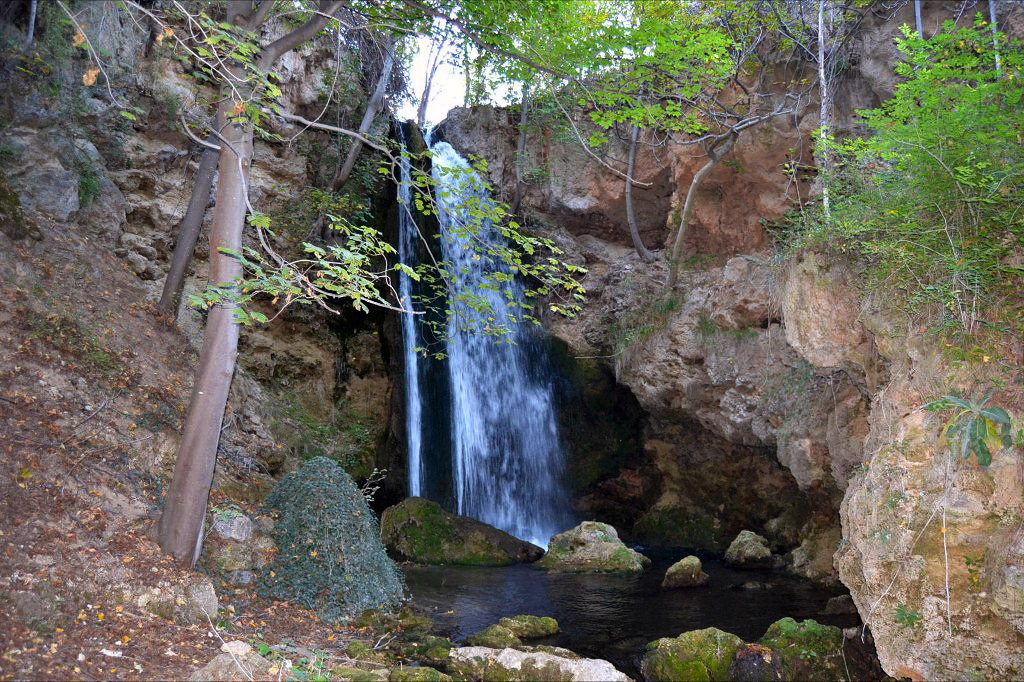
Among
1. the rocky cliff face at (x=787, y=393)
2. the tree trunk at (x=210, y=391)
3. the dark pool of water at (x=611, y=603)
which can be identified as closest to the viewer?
the rocky cliff face at (x=787, y=393)

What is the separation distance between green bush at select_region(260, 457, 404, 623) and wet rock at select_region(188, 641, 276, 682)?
254 centimetres

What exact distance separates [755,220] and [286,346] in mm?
11208

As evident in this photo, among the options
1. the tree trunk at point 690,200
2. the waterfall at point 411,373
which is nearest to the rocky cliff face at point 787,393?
the tree trunk at point 690,200

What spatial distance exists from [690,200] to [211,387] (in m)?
10.7

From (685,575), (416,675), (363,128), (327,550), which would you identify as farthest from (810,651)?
(363,128)

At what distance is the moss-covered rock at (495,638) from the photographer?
24.6 feet

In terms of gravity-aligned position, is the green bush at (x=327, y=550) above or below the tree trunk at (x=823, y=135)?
below

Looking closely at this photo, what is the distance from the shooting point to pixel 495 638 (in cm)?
761

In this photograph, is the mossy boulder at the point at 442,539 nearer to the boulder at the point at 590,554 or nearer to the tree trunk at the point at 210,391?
the boulder at the point at 590,554

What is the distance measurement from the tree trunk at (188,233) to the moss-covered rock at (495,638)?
22.6 ft

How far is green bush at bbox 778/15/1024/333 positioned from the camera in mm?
5516

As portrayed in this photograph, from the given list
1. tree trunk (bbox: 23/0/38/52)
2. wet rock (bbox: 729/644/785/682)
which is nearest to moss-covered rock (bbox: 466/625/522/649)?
wet rock (bbox: 729/644/785/682)

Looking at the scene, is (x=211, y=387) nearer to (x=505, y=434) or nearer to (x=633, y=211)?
(x=505, y=434)

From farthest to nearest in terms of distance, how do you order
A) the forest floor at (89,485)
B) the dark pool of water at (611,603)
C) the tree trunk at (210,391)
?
the dark pool of water at (611,603) < the tree trunk at (210,391) < the forest floor at (89,485)
